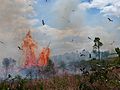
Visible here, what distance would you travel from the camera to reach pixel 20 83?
15859mm

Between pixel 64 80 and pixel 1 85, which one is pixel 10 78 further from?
pixel 64 80

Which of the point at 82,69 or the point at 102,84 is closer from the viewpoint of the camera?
the point at 102,84

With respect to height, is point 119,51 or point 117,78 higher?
point 119,51

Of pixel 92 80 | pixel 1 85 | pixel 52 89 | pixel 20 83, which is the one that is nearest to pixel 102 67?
pixel 92 80

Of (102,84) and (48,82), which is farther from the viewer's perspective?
(48,82)

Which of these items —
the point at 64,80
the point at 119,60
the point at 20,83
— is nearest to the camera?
the point at 119,60

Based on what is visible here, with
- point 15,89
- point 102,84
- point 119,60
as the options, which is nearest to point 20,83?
point 15,89

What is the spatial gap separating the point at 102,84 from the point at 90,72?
123 centimetres

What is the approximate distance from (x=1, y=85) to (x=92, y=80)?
4.61 meters

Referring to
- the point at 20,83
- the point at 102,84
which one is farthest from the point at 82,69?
the point at 20,83

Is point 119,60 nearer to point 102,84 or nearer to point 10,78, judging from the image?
point 102,84

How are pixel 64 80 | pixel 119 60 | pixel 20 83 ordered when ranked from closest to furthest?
pixel 119 60, pixel 20 83, pixel 64 80

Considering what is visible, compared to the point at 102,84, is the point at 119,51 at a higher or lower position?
higher

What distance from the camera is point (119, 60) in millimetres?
14898
